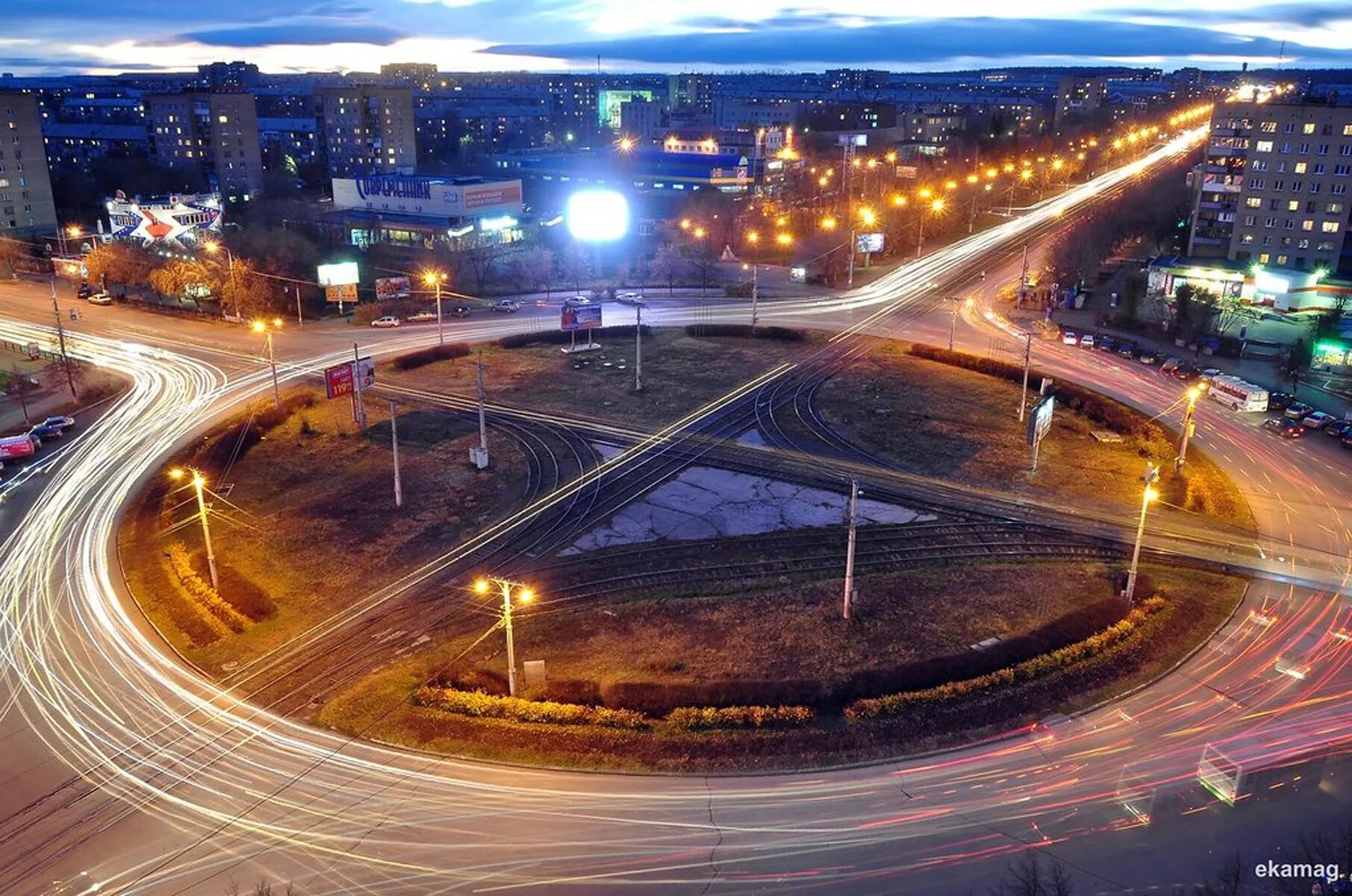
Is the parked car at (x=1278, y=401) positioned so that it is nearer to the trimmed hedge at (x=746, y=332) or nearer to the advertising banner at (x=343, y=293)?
the trimmed hedge at (x=746, y=332)

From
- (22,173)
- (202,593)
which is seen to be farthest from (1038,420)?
(22,173)

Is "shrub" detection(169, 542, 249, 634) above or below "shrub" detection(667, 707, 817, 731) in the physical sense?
above

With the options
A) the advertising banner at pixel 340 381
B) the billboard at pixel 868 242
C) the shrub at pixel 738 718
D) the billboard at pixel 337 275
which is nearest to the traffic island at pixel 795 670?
the shrub at pixel 738 718

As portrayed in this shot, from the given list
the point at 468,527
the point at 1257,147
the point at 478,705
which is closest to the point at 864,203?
the point at 1257,147

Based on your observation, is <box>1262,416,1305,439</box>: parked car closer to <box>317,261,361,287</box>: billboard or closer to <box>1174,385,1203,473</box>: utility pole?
<box>1174,385,1203,473</box>: utility pole

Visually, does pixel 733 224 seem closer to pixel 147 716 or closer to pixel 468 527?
pixel 468 527

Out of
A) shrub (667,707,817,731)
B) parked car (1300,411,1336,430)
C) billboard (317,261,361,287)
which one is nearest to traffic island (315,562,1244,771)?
shrub (667,707,817,731)

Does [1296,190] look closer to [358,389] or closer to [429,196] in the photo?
[358,389]
